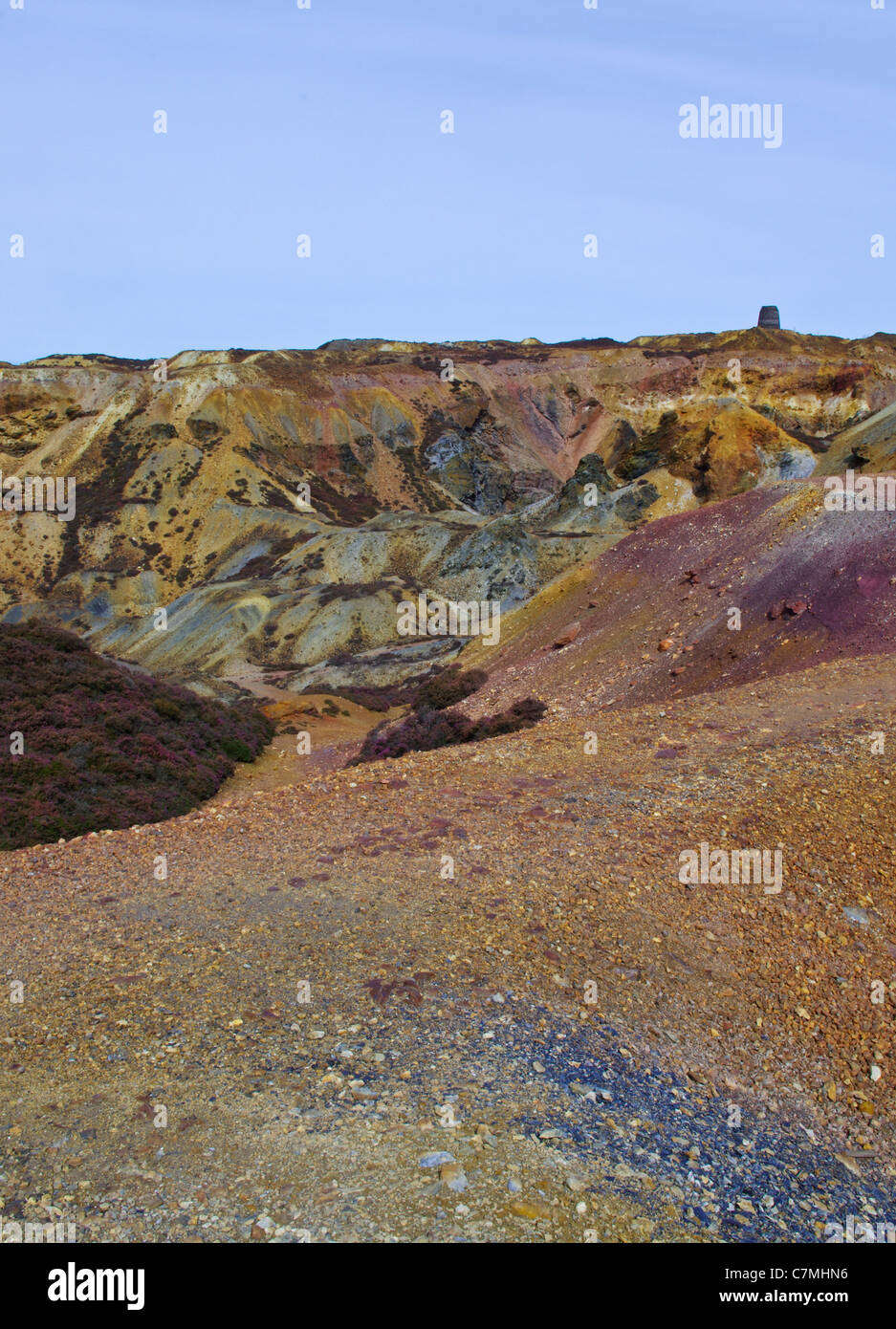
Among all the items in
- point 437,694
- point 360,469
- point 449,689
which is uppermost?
point 360,469

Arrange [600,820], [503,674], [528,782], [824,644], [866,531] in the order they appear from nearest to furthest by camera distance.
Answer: [600,820] → [528,782] → [824,644] → [866,531] → [503,674]

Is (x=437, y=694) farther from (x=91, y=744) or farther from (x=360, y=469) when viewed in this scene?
(x=360, y=469)

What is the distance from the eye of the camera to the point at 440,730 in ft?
71.8

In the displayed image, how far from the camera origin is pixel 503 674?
24.4m

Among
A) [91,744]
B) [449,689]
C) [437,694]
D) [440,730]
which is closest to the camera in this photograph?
[91,744]

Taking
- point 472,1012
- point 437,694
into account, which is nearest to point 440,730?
point 437,694

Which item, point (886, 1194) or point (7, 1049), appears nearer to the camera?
point (886, 1194)

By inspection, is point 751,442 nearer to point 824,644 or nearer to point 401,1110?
point 824,644

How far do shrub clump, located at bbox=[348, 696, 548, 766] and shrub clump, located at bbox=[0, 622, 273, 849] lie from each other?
4373 mm

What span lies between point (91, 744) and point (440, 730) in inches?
315

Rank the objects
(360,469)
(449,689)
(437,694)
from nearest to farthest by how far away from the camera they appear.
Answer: (449,689)
(437,694)
(360,469)

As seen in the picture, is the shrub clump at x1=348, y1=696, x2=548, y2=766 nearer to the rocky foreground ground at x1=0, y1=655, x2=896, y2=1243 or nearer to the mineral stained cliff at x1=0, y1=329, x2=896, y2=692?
the rocky foreground ground at x1=0, y1=655, x2=896, y2=1243
